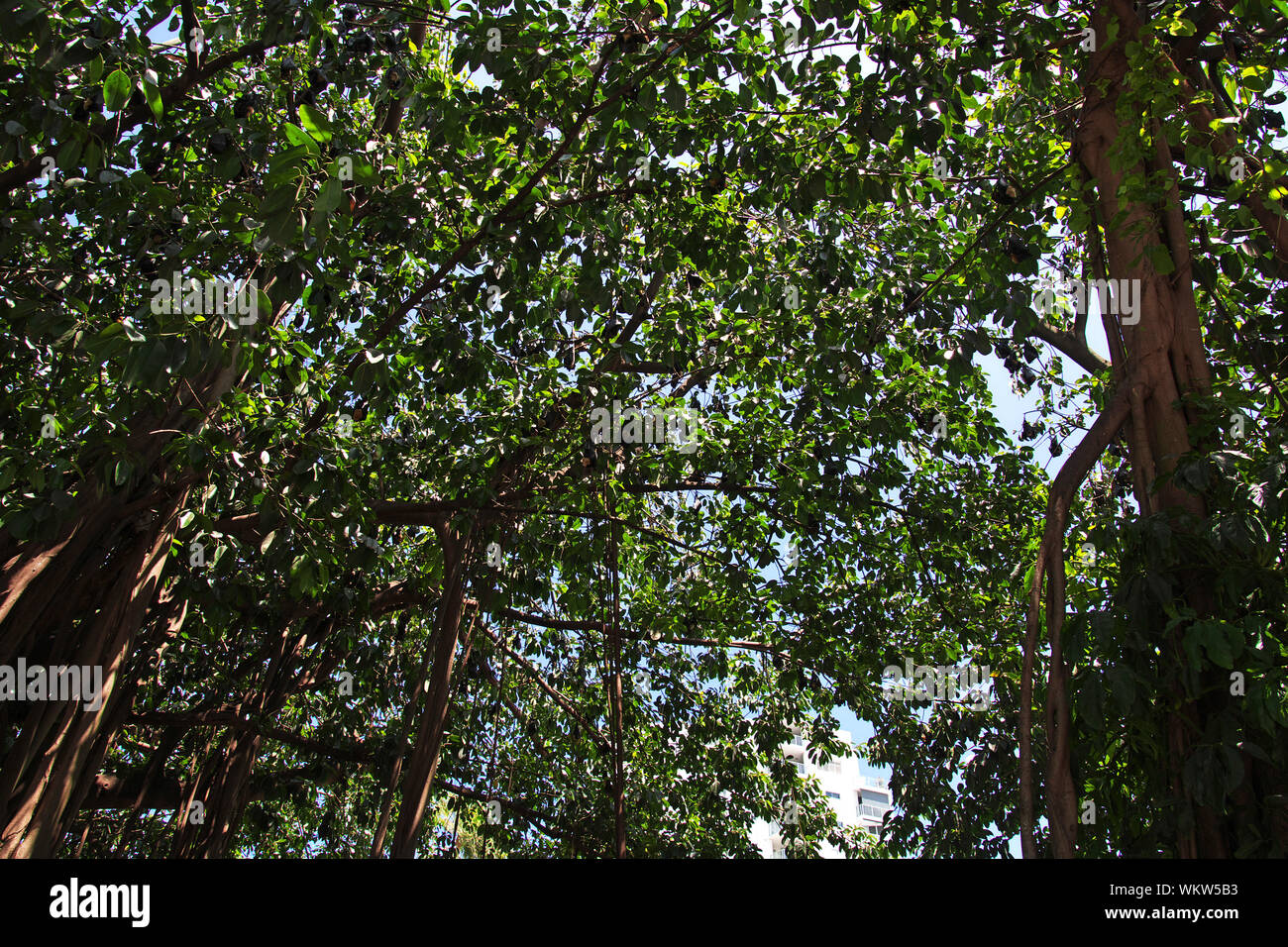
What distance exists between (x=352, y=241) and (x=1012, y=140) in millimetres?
2759

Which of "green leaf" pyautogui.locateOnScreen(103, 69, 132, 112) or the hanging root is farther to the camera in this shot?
"green leaf" pyautogui.locateOnScreen(103, 69, 132, 112)

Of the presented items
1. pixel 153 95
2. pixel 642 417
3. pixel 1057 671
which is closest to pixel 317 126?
pixel 153 95

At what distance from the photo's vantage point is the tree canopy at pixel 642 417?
2.01 metres

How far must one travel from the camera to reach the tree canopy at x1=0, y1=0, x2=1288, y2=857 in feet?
6.60

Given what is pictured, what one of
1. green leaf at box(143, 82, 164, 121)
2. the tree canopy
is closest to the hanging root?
the tree canopy

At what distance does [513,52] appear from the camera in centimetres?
294

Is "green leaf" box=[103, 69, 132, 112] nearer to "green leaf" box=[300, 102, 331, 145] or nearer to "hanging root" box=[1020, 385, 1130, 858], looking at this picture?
"green leaf" box=[300, 102, 331, 145]

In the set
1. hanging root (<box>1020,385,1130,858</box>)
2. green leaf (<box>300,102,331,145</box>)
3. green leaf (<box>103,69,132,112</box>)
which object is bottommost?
hanging root (<box>1020,385,1130,858</box>)

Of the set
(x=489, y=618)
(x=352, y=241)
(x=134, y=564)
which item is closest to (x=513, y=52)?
(x=352, y=241)

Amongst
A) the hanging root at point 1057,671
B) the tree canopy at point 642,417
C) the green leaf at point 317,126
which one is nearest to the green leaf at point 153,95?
the tree canopy at point 642,417

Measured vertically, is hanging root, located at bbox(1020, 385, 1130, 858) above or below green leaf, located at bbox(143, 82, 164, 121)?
below

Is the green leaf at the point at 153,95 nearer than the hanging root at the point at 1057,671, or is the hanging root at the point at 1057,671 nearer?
the hanging root at the point at 1057,671

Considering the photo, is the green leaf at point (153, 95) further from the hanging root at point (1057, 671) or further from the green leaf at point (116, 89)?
the hanging root at point (1057, 671)
